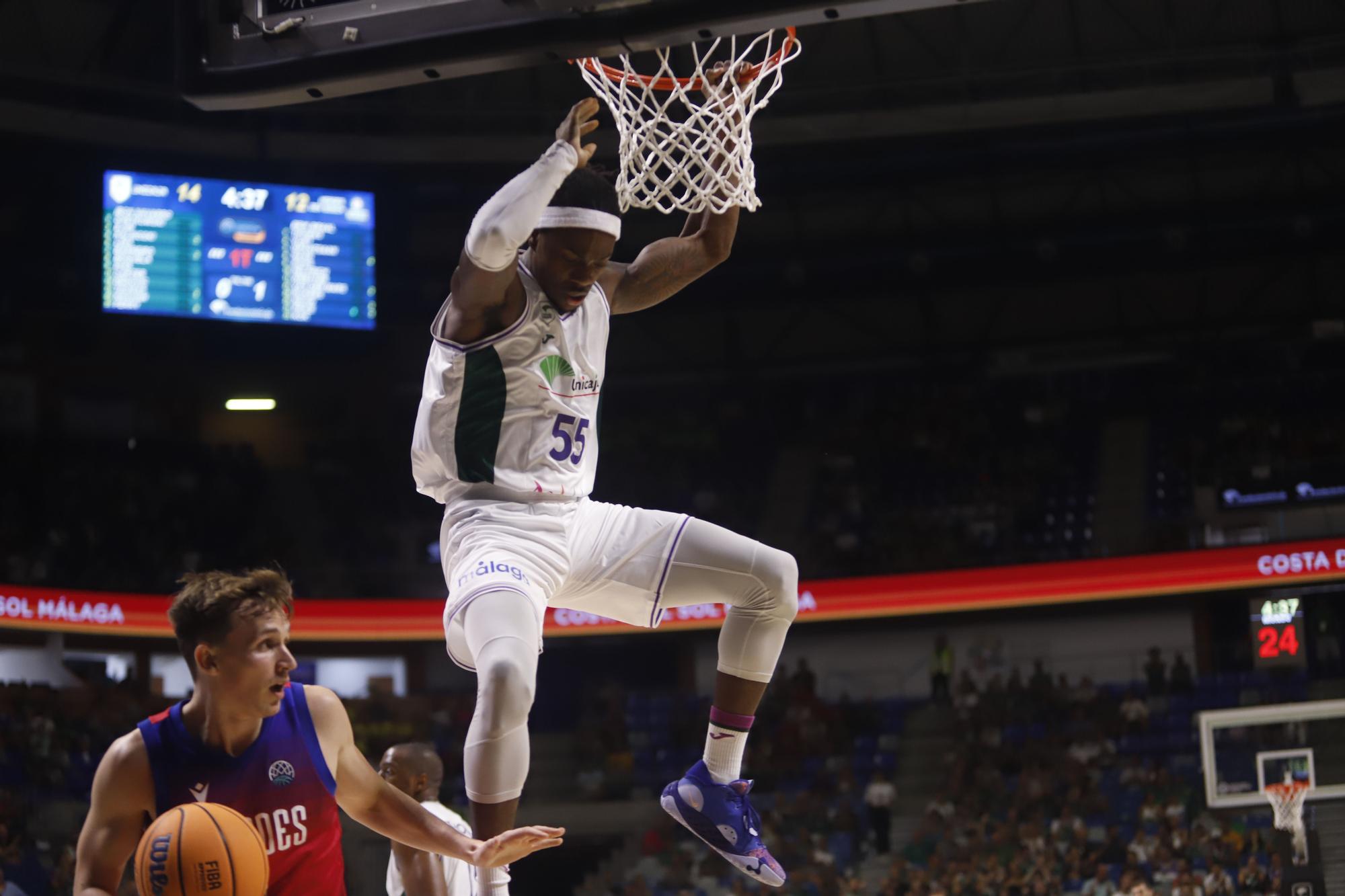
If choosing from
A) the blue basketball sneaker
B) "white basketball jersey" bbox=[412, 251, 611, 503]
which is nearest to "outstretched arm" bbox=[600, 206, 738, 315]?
"white basketball jersey" bbox=[412, 251, 611, 503]

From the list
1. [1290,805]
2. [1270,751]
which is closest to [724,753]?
[1290,805]

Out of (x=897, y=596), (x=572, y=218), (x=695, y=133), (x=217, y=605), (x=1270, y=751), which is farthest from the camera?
(x=897, y=596)

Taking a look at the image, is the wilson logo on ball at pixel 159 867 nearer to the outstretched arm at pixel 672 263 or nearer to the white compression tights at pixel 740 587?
the white compression tights at pixel 740 587

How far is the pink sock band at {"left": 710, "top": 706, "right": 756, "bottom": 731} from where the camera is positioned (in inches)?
195

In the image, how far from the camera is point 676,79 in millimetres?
5312

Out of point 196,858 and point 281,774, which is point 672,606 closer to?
point 281,774

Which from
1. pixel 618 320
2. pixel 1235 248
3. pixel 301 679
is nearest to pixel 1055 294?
pixel 1235 248

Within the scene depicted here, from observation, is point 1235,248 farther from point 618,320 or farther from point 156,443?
point 156,443

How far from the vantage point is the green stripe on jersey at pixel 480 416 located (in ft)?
14.8

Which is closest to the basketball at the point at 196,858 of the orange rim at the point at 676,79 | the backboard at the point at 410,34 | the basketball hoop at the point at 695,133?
the backboard at the point at 410,34

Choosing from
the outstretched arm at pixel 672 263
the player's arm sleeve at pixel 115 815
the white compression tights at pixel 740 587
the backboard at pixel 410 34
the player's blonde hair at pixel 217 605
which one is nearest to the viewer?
the player's arm sleeve at pixel 115 815

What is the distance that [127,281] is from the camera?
52.4 feet

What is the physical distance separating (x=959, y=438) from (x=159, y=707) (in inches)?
417

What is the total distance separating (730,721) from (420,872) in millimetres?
1305
